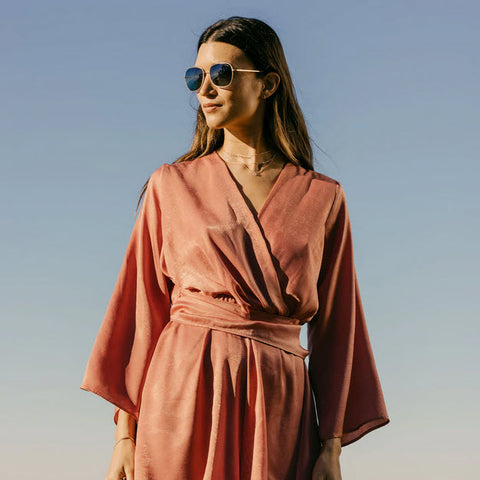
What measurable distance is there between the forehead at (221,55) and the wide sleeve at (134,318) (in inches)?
22.1

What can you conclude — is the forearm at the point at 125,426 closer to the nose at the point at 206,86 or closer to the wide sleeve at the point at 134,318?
the wide sleeve at the point at 134,318

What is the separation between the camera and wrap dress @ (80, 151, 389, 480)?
4.64 meters

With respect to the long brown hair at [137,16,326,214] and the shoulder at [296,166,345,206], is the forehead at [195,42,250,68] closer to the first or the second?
the long brown hair at [137,16,326,214]

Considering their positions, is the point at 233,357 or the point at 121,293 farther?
the point at 121,293

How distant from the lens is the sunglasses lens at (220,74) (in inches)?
199

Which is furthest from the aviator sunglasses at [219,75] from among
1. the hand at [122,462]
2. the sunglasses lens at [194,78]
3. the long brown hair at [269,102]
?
the hand at [122,462]

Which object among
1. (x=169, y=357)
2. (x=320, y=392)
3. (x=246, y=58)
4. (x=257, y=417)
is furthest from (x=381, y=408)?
(x=246, y=58)

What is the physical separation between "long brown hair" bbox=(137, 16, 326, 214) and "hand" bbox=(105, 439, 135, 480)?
122cm

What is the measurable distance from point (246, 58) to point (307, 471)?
192 centimetres

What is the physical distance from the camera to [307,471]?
473 centimetres

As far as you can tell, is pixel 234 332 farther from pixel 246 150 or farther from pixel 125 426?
pixel 246 150

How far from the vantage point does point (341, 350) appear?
Result: 5.07 m

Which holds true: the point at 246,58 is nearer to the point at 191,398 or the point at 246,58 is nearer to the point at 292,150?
the point at 292,150

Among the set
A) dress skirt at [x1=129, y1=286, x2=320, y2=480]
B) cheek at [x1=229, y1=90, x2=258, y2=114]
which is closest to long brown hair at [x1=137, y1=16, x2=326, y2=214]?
cheek at [x1=229, y1=90, x2=258, y2=114]
